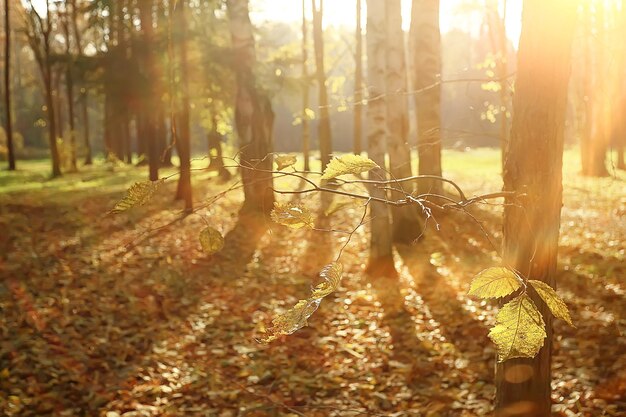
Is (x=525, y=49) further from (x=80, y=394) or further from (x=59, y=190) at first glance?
(x=59, y=190)

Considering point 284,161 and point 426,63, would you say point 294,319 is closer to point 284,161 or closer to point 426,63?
point 284,161

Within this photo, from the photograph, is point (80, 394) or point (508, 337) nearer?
point (508, 337)

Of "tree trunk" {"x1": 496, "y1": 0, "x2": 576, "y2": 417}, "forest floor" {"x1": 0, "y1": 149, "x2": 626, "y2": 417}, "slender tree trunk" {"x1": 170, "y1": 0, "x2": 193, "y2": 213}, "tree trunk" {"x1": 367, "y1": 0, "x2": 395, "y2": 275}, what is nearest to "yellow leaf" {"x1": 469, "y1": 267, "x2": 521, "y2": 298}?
"tree trunk" {"x1": 496, "y1": 0, "x2": 576, "y2": 417}

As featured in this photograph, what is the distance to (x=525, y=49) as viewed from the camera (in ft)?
9.65

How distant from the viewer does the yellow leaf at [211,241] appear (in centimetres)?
183

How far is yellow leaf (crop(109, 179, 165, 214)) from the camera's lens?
1555mm

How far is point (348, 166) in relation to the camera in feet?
5.15

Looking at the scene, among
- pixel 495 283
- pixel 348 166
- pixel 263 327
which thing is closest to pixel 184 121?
pixel 263 327

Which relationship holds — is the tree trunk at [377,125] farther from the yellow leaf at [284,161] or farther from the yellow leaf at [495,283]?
the yellow leaf at [495,283]

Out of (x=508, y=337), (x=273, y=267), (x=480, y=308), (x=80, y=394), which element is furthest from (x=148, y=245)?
(x=508, y=337)

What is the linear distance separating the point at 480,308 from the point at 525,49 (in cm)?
453

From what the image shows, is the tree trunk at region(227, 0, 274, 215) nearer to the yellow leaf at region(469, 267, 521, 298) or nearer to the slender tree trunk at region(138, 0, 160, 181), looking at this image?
the slender tree trunk at region(138, 0, 160, 181)

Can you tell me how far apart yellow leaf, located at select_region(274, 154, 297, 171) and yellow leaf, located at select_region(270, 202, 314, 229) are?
156mm

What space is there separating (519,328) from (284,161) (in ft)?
2.61
